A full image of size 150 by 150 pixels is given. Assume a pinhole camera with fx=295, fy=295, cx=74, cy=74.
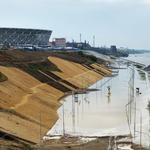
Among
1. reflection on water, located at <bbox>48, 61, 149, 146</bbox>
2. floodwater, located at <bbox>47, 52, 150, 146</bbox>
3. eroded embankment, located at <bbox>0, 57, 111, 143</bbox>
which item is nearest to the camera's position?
eroded embankment, located at <bbox>0, 57, 111, 143</bbox>

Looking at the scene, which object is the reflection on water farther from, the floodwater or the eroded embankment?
the eroded embankment

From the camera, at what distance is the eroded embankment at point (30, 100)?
39094 mm

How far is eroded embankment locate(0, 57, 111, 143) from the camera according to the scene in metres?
39.1

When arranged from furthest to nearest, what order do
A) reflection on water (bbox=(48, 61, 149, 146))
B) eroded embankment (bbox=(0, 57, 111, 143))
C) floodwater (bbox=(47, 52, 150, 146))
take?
reflection on water (bbox=(48, 61, 149, 146))
floodwater (bbox=(47, 52, 150, 146))
eroded embankment (bbox=(0, 57, 111, 143))

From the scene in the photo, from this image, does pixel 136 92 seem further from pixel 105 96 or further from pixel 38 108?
pixel 38 108

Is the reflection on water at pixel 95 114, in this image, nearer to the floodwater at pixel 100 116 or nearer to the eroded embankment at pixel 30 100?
the floodwater at pixel 100 116

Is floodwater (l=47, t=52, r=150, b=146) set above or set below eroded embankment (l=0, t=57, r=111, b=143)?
below

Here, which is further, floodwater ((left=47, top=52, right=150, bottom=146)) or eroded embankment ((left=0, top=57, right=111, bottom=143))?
floodwater ((left=47, top=52, right=150, bottom=146))

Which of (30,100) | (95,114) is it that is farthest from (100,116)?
(30,100)

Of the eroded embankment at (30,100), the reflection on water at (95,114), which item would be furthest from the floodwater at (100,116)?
the eroded embankment at (30,100)

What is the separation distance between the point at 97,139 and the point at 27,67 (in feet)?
168

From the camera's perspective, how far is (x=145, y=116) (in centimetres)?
4912

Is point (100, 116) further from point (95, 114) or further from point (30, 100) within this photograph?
point (30, 100)

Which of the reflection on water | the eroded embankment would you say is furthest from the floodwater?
the eroded embankment
